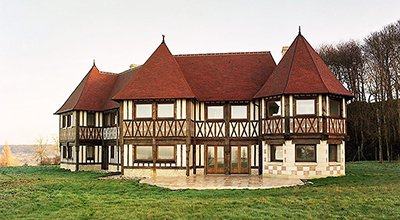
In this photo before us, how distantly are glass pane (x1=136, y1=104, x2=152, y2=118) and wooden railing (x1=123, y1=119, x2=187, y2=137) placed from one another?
328mm

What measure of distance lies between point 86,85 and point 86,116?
2263 millimetres

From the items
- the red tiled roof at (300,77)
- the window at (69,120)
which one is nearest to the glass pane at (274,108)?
the red tiled roof at (300,77)

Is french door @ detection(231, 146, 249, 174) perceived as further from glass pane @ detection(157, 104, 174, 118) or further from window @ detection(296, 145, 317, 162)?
glass pane @ detection(157, 104, 174, 118)

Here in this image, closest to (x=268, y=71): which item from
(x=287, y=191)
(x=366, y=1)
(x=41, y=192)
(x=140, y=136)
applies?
(x=366, y=1)

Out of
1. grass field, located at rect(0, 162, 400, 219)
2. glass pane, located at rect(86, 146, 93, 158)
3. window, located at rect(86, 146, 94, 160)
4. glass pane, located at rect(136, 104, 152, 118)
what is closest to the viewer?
grass field, located at rect(0, 162, 400, 219)

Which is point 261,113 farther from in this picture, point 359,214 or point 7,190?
point 7,190

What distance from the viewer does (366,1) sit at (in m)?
21.0

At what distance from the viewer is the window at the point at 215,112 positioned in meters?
21.0

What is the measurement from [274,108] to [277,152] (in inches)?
83.4

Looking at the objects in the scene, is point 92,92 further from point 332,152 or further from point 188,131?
point 332,152

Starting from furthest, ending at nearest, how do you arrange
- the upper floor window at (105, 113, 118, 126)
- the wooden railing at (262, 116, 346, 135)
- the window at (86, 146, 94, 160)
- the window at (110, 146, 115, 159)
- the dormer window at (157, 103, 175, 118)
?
the window at (86, 146, 94, 160) → the window at (110, 146, 115, 159) → the upper floor window at (105, 113, 118, 126) → the dormer window at (157, 103, 175, 118) → the wooden railing at (262, 116, 346, 135)

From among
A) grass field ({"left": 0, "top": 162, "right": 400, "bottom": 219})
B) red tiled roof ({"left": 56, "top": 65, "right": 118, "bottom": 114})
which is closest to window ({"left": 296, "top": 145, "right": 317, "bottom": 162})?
grass field ({"left": 0, "top": 162, "right": 400, "bottom": 219})

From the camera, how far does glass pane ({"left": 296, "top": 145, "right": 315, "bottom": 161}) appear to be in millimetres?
18219

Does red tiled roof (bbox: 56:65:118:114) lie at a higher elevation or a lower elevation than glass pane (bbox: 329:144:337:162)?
higher
